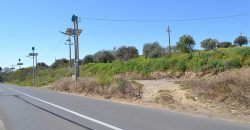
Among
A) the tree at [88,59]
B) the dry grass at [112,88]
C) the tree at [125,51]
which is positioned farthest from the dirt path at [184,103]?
the tree at [88,59]

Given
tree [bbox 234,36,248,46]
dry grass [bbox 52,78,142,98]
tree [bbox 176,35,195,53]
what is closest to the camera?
dry grass [bbox 52,78,142,98]

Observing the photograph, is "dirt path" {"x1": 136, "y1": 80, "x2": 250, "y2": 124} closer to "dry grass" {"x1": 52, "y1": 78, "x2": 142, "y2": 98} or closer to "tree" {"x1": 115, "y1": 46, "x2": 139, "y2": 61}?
"dry grass" {"x1": 52, "y1": 78, "x2": 142, "y2": 98}

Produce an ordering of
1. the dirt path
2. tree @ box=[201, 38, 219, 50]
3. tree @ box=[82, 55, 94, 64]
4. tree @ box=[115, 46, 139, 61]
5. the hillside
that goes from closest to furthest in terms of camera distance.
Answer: the dirt path → the hillside → tree @ box=[201, 38, 219, 50] → tree @ box=[115, 46, 139, 61] → tree @ box=[82, 55, 94, 64]

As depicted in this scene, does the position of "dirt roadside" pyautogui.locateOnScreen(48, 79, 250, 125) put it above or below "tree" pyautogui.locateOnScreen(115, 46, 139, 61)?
below

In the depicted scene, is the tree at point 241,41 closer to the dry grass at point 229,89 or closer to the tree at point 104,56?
the tree at point 104,56

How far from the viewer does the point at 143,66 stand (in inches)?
2292

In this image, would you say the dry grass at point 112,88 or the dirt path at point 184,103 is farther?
the dry grass at point 112,88

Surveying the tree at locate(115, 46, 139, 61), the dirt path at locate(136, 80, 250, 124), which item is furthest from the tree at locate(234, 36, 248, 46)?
the dirt path at locate(136, 80, 250, 124)

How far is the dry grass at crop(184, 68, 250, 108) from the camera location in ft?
62.9

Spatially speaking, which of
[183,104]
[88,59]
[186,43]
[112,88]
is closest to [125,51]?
[186,43]

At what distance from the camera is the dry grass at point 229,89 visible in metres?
19.2

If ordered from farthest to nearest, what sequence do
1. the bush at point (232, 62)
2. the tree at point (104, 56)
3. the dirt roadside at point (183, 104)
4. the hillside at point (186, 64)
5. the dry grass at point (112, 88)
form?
the tree at point (104, 56), the hillside at point (186, 64), the bush at point (232, 62), the dry grass at point (112, 88), the dirt roadside at point (183, 104)

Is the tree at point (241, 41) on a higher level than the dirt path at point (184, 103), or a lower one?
higher

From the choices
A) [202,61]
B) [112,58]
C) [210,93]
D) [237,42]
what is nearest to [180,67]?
[202,61]
